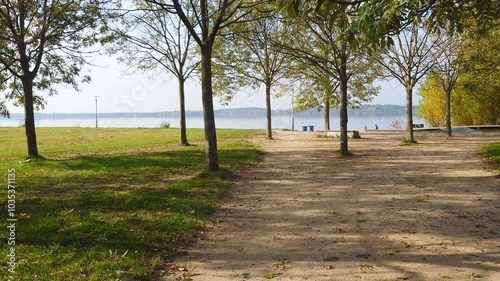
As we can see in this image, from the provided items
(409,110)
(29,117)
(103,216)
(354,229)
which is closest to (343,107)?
(409,110)

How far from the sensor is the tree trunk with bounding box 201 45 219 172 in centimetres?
1081

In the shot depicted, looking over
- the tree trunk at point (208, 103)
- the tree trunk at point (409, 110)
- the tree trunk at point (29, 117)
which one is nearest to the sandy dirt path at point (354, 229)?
the tree trunk at point (208, 103)

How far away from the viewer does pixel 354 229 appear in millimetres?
5887

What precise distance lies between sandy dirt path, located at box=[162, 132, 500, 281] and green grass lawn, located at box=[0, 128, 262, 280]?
45 cm

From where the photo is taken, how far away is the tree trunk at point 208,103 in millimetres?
10812

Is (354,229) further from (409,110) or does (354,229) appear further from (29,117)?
(409,110)

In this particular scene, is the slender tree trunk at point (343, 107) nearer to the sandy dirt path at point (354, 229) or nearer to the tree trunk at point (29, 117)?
the sandy dirt path at point (354, 229)

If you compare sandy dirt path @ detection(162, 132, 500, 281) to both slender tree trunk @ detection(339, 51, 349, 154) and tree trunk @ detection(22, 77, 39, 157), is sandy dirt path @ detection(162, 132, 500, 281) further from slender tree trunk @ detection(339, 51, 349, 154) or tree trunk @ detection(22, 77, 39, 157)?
tree trunk @ detection(22, 77, 39, 157)

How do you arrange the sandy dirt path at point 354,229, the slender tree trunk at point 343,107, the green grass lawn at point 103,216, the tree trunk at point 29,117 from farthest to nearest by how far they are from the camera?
the slender tree trunk at point 343,107 < the tree trunk at point 29,117 < the green grass lawn at point 103,216 < the sandy dirt path at point 354,229

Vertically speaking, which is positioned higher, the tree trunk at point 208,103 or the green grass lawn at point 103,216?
the tree trunk at point 208,103

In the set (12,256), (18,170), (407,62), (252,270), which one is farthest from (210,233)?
(407,62)

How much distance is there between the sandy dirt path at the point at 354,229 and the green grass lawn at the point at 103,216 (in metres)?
0.45

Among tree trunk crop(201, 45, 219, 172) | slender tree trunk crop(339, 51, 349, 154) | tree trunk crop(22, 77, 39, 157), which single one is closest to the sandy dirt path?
tree trunk crop(201, 45, 219, 172)

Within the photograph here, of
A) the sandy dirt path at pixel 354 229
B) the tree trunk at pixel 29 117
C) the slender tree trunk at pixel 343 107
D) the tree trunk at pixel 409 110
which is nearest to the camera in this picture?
the sandy dirt path at pixel 354 229
